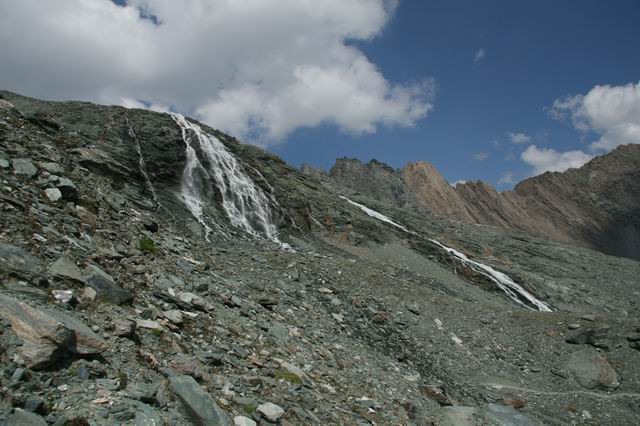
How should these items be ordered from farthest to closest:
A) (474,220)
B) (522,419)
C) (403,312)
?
(474,220) < (403,312) < (522,419)

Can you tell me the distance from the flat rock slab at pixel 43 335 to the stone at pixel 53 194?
7.15 meters

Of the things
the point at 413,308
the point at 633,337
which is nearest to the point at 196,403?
the point at 413,308

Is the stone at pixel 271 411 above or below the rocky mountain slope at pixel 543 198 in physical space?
below

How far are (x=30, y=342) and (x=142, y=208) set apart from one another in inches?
669

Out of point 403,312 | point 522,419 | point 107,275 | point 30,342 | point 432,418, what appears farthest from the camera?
point 403,312

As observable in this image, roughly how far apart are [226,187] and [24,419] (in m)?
30.2

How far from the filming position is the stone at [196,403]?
774cm

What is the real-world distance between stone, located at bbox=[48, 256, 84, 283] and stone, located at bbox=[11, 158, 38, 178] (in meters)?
5.57

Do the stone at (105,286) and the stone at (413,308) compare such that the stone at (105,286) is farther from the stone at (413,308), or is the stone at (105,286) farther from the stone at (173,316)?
the stone at (413,308)

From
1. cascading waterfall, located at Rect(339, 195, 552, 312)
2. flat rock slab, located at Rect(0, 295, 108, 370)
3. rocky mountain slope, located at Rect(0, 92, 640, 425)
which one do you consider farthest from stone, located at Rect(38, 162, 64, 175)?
cascading waterfall, located at Rect(339, 195, 552, 312)

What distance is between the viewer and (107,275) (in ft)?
35.8

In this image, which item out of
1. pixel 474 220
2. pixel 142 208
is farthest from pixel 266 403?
pixel 474 220

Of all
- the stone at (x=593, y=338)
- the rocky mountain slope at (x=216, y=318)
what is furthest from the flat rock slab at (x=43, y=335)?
the stone at (x=593, y=338)

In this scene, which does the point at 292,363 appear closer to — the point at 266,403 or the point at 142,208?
the point at 266,403
